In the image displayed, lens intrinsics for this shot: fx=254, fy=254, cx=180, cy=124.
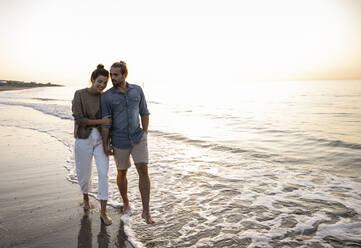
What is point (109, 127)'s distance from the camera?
3.81 metres

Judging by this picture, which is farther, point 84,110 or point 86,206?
point 86,206

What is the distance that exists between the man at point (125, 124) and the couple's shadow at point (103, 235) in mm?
491

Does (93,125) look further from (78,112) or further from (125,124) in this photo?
(125,124)

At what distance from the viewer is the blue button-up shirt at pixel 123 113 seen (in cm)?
371

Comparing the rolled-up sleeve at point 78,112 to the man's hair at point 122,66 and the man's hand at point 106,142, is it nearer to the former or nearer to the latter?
the man's hand at point 106,142

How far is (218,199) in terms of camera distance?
5211 millimetres

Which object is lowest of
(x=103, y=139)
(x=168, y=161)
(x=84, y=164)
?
(x=168, y=161)

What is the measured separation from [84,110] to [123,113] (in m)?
0.64

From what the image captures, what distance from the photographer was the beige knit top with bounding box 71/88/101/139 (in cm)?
387

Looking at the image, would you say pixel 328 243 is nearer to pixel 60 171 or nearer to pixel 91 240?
pixel 91 240

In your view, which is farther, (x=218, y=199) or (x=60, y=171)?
(x=60, y=171)

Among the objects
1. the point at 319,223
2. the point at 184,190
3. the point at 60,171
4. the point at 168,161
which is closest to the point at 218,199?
the point at 184,190

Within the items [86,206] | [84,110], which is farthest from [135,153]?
[86,206]

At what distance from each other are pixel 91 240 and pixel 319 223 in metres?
3.59
